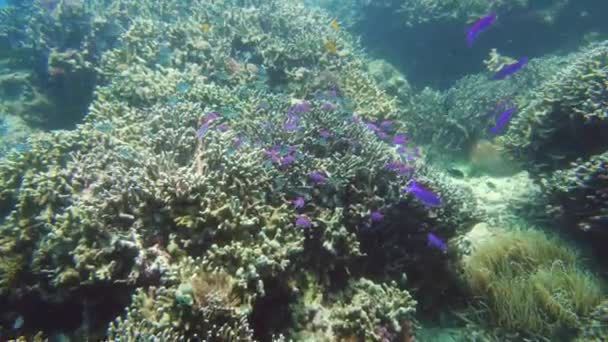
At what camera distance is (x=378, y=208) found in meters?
4.40

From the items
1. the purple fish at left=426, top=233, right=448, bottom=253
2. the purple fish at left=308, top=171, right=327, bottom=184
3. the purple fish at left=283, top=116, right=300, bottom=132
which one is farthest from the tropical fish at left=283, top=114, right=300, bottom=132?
the purple fish at left=426, top=233, right=448, bottom=253

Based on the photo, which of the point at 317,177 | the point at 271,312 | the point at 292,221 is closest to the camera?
the point at 271,312

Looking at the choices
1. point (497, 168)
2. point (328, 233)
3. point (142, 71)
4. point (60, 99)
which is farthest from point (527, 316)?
point (60, 99)

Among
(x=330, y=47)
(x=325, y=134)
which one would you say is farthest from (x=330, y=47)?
(x=325, y=134)

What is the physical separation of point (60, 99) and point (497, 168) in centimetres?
1056

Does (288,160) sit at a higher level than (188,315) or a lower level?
higher

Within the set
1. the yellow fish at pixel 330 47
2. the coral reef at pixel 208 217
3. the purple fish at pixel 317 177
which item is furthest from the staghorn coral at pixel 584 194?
the yellow fish at pixel 330 47

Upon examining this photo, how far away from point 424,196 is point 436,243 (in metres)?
0.57

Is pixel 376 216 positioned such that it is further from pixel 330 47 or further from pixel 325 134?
pixel 330 47

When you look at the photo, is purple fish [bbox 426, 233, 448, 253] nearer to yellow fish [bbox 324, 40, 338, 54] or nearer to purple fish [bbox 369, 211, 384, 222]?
purple fish [bbox 369, 211, 384, 222]

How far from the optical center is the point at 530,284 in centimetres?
399

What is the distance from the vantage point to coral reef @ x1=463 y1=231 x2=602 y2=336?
383 cm

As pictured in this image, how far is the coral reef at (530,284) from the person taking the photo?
383 centimetres

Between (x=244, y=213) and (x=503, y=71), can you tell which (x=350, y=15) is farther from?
(x=244, y=213)
